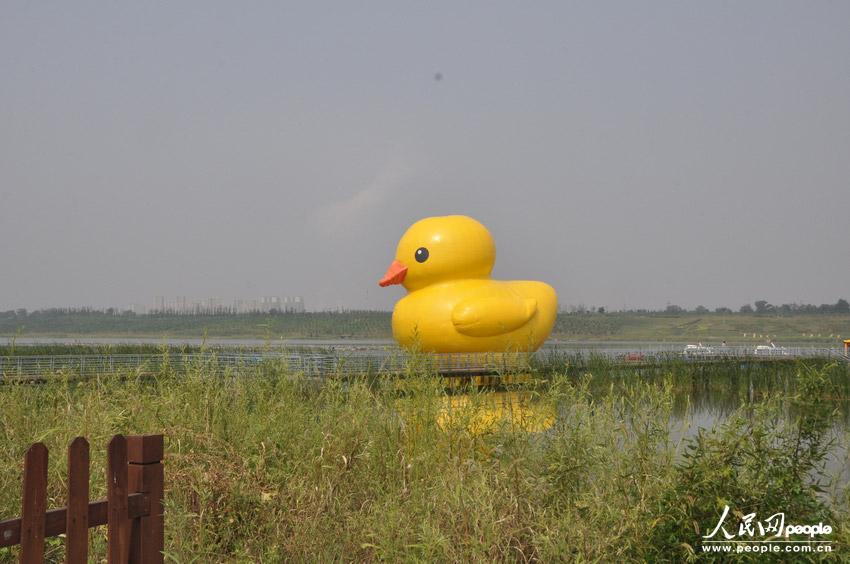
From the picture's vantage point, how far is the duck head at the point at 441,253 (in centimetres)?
1191

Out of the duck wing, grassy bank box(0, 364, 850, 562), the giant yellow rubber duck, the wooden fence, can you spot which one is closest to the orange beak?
the giant yellow rubber duck

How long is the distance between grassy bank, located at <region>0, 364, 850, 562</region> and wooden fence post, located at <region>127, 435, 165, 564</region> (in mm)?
537

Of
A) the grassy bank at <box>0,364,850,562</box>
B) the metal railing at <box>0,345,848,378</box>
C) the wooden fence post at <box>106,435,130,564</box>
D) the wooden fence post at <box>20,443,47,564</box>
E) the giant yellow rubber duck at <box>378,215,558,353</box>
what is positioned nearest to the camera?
the wooden fence post at <box>20,443,47,564</box>

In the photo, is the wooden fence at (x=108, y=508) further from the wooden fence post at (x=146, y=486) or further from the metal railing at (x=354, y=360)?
the metal railing at (x=354, y=360)

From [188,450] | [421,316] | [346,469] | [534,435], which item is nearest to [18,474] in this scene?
[188,450]

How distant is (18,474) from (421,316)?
7686mm

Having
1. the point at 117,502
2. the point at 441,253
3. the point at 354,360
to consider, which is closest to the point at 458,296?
the point at 441,253

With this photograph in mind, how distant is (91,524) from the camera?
2902mm

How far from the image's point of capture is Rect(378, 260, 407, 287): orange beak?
12203 millimetres

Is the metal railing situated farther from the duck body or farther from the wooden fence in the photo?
the wooden fence

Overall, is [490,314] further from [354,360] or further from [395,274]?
[354,360]

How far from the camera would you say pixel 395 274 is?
481 inches

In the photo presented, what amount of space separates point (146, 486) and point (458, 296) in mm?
8845

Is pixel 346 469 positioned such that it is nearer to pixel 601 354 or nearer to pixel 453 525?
pixel 453 525
